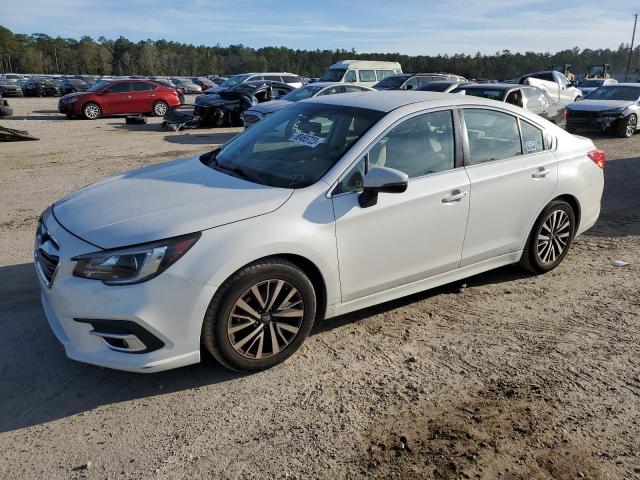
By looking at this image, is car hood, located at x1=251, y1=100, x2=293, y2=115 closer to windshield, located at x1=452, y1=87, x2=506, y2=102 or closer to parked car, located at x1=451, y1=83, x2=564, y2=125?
windshield, located at x1=452, y1=87, x2=506, y2=102

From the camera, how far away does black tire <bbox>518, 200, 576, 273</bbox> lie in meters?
4.95

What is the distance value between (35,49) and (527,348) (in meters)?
127

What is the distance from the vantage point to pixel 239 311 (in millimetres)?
3334

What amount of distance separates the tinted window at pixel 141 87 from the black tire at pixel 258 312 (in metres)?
21.5

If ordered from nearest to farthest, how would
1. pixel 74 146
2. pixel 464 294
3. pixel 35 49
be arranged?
pixel 464 294 < pixel 74 146 < pixel 35 49

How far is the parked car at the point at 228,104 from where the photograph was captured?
60.8 feet

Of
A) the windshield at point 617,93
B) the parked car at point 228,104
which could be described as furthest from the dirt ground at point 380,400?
the windshield at point 617,93

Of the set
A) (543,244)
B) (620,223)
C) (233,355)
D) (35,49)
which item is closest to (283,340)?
(233,355)

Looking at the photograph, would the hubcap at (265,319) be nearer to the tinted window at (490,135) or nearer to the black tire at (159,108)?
the tinted window at (490,135)

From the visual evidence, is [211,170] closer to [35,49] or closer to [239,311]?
Answer: [239,311]

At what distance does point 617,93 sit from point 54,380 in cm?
1874

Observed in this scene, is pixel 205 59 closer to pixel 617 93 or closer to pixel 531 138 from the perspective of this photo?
pixel 617 93

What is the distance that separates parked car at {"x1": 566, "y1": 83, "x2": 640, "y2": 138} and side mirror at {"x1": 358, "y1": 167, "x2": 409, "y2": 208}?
48.4 feet

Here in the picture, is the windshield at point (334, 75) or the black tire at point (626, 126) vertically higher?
the windshield at point (334, 75)
